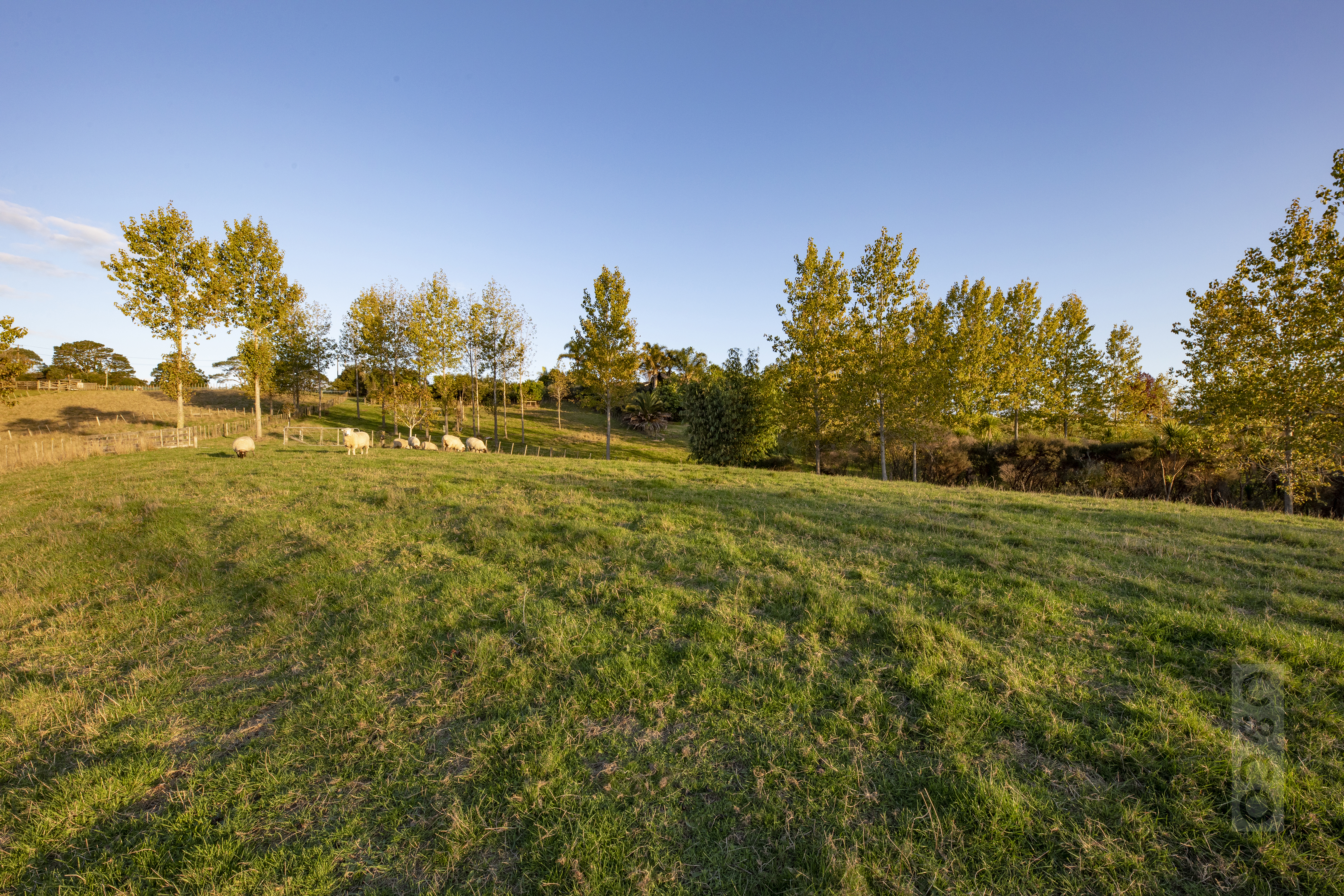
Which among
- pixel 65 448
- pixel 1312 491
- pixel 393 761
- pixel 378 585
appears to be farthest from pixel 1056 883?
pixel 65 448

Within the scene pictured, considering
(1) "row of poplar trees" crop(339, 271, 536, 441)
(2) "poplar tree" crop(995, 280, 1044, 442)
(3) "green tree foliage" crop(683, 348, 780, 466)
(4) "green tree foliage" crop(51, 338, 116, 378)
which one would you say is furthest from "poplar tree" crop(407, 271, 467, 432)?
(4) "green tree foliage" crop(51, 338, 116, 378)

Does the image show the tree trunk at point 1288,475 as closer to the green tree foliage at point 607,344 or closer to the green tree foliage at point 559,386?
the green tree foliage at point 607,344

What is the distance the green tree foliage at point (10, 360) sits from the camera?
88.3ft

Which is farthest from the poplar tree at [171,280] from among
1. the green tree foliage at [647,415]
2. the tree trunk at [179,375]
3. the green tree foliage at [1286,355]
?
the green tree foliage at [1286,355]

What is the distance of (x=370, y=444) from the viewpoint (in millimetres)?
27719

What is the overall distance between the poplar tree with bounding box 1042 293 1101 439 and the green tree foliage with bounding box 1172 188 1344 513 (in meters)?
15.3

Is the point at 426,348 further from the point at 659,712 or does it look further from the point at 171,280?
the point at 659,712

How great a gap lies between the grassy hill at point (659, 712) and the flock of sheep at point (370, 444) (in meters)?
13.1

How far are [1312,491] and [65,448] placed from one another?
5848 centimetres

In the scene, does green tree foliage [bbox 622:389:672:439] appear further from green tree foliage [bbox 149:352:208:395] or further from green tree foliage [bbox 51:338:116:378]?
green tree foliage [bbox 51:338:116:378]

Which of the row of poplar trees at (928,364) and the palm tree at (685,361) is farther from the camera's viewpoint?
the palm tree at (685,361)

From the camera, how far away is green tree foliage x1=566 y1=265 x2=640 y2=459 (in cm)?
3198

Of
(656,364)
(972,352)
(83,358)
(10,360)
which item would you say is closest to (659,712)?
(972,352)

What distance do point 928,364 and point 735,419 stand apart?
12401mm
